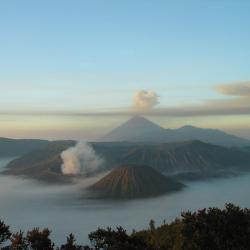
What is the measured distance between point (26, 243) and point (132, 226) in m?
171

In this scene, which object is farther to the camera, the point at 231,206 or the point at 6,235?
the point at 231,206

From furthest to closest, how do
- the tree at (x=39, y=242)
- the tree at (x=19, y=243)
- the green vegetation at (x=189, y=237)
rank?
the green vegetation at (x=189, y=237) → the tree at (x=39, y=242) → the tree at (x=19, y=243)

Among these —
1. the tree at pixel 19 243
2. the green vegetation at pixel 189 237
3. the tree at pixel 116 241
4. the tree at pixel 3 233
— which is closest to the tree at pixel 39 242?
the green vegetation at pixel 189 237

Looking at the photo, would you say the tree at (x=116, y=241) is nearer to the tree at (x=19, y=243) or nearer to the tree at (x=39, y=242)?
the tree at (x=39, y=242)

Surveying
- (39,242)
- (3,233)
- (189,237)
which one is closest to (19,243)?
(39,242)

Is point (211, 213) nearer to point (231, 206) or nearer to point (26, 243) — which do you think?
point (231, 206)

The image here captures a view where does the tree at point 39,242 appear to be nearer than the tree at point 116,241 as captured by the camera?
No

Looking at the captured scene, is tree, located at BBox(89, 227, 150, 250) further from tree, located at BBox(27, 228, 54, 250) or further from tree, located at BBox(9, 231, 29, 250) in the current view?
tree, located at BBox(9, 231, 29, 250)

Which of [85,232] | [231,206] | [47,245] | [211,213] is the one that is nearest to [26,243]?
[47,245]

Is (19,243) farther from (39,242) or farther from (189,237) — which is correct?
(189,237)

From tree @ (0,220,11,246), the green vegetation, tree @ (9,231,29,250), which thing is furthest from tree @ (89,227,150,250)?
tree @ (0,220,11,246)

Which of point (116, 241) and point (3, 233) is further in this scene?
point (3, 233)

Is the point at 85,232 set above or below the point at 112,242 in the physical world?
below

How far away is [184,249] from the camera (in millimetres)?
35656
